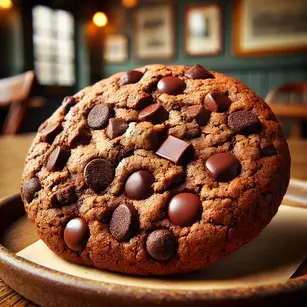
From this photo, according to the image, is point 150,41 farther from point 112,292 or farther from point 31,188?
point 112,292

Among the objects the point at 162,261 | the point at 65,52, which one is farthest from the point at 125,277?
the point at 65,52

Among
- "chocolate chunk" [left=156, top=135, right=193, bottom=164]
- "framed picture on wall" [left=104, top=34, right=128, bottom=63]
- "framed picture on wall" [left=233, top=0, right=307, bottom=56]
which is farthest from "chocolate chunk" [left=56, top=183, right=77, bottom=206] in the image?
"framed picture on wall" [left=104, top=34, right=128, bottom=63]

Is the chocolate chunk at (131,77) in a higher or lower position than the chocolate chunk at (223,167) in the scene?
higher

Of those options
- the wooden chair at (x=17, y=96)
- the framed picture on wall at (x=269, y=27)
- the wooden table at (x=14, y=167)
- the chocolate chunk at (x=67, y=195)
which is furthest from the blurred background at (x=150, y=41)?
the chocolate chunk at (x=67, y=195)

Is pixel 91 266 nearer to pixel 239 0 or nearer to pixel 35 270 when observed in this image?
pixel 35 270

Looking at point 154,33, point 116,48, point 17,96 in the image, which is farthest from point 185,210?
point 116,48

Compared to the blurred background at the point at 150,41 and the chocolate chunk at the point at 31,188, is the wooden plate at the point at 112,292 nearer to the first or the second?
the chocolate chunk at the point at 31,188

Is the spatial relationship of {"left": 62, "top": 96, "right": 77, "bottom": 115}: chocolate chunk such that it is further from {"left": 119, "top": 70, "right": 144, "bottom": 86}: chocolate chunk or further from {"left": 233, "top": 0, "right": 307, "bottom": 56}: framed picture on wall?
{"left": 233, "top": 0, "right": 307, "bottom": 56}: framed picture on wall
